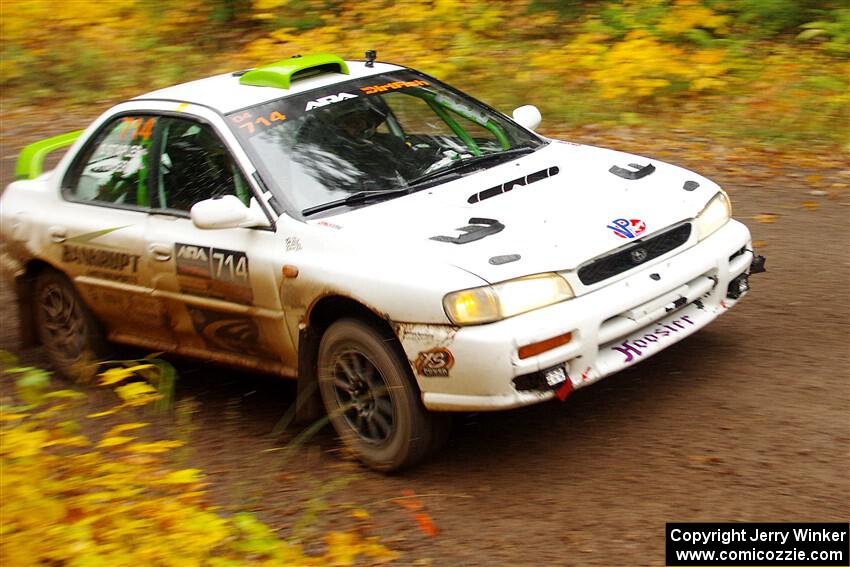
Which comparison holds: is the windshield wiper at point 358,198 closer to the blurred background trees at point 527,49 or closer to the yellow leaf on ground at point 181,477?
the yellow leaf on ground at point 181,477

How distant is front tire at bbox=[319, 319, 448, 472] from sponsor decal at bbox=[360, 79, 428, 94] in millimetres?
1618

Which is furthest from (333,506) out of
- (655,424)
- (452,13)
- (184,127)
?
(452,13)

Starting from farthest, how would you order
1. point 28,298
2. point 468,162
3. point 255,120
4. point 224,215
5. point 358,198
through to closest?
1. point 28,298
2. point 468,162
3. point 255,120
4. point 358,198
5. point 224,215

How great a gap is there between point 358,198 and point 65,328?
2.45 m

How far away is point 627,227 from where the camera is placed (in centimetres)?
491

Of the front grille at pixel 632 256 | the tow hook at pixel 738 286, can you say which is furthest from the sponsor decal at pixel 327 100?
the tow hook at pixel 738 286

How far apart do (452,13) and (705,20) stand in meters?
3.04

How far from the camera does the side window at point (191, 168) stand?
5.55m

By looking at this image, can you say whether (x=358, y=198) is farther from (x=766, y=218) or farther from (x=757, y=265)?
(x=766, y=218)

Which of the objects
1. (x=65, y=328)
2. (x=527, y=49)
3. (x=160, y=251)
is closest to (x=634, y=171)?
(x=160, y=251)

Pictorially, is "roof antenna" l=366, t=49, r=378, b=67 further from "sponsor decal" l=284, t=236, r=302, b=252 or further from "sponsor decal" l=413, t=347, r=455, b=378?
"sponsor decal" l=413, t=347, r=455, b=378

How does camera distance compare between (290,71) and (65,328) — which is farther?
(65,328)

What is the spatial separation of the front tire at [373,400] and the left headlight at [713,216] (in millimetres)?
1557

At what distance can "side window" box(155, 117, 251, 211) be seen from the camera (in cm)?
555
